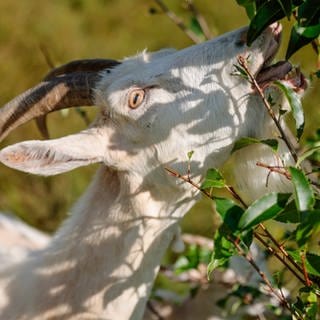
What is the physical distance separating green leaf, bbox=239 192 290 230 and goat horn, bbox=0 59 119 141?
1314 mm

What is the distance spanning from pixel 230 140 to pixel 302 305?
0.80 metres

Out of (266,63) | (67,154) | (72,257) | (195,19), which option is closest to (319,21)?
(266,63)

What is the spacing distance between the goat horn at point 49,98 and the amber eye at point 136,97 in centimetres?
16

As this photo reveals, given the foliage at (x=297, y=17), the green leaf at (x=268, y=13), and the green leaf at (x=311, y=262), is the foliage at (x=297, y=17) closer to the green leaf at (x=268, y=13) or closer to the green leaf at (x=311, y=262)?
the green leaf at (x=268, y=13)

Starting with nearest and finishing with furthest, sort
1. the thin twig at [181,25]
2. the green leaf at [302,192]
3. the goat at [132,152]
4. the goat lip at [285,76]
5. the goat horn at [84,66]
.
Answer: the green leaf at [302,192] → the goat lip at [285,76] → the goat at [132,152] → the goat horn at [84,66] → the thin twig at [181,25]

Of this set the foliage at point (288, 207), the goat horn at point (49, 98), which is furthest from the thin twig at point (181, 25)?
the foliage at point (288, 207)

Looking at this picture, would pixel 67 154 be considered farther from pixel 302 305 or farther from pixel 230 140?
pixel 302 305

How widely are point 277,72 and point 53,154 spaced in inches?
32.3

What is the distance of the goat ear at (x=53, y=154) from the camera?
3.31m

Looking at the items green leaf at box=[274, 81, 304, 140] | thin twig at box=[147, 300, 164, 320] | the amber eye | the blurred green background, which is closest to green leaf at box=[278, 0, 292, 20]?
green leaf at box=[274, 81, 304, 140]

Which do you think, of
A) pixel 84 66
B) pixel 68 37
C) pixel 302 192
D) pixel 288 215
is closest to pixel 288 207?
pixel 288 215

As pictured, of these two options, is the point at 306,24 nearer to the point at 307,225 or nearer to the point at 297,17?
the point at 297,17

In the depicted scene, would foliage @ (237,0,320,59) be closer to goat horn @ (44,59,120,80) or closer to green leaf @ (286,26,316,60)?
green leaf @ (286,26,316,60)

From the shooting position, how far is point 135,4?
34.6 ft
